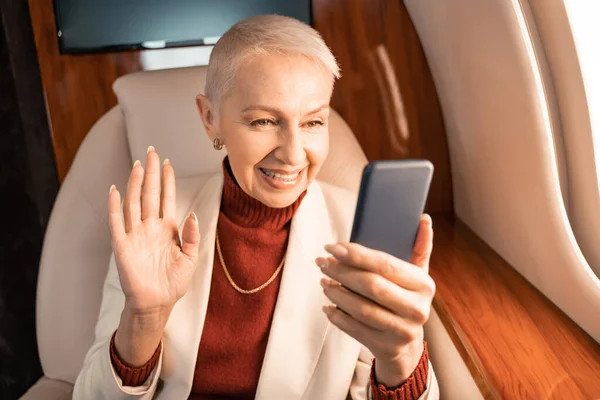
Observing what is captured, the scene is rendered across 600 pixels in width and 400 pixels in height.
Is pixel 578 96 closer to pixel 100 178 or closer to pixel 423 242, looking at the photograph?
pixel 423 242

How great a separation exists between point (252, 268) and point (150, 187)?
1.02ft

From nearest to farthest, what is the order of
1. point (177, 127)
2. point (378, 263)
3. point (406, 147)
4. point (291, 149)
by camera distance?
point (378, 263) < point (291, 149) < point (177, 127) < point (406, 147)

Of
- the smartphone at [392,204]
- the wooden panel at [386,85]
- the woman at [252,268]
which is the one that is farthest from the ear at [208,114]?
the wooden panel at [386,85]

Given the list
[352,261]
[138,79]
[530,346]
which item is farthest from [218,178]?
[530,346]

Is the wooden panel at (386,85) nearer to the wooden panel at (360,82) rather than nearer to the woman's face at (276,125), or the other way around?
the wooden panel at (360,82)

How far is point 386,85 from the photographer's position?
1728mm

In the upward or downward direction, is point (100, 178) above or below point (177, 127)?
below

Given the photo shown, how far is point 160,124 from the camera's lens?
1.43 metres

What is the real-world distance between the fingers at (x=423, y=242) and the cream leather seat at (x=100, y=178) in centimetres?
56

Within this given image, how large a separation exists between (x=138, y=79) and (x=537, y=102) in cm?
85

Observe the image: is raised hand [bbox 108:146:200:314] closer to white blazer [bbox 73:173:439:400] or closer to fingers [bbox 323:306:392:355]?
white blazer [bbox 73:173:439:400]

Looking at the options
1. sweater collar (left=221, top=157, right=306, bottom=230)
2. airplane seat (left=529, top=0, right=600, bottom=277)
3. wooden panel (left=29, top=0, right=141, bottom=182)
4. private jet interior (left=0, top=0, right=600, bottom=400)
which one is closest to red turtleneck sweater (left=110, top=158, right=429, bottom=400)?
sweater collar (left=221, top=157, right=306, bottom=230)

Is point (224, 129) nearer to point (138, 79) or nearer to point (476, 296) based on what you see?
point (138, 79)

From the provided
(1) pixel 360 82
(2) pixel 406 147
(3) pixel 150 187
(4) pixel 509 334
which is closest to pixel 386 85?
(1) pixel 360 82
